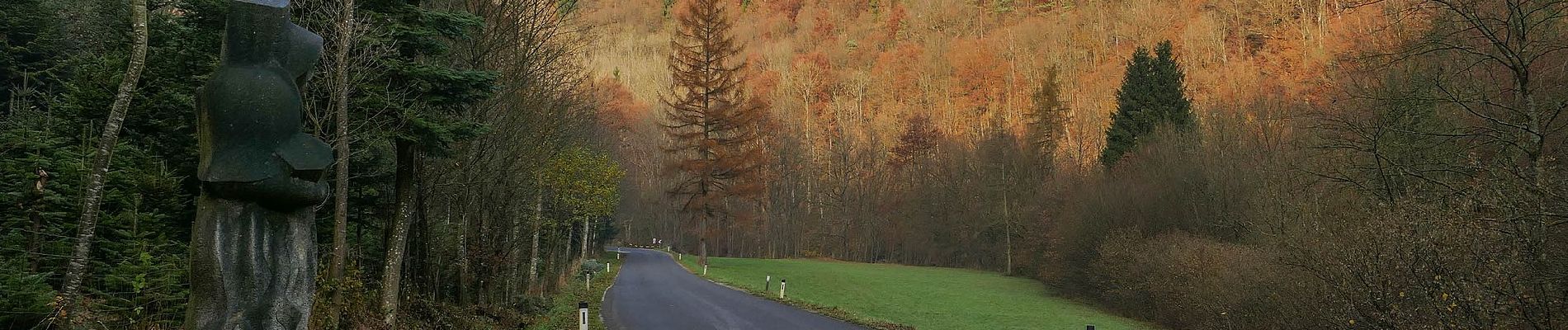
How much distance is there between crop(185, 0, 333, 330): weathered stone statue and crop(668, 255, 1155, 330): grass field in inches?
596

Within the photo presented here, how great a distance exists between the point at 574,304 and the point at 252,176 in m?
18.1

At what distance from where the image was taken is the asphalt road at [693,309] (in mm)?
17047

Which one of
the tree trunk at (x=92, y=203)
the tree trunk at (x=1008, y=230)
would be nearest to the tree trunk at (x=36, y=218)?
the tree trunk at (x=92, y=203)

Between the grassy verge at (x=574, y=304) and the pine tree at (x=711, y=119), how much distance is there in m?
10.1

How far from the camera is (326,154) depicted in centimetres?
446

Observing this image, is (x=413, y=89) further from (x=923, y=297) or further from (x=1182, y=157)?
(x=1182, y=157)

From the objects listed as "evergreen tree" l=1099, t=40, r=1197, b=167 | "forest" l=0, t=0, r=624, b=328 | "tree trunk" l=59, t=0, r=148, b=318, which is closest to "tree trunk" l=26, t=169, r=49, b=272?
"forest" l=0, t=0, r=624, b=328

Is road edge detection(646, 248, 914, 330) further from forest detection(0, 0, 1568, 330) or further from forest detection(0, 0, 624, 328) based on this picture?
forest detection(0, 0, 624, 328)

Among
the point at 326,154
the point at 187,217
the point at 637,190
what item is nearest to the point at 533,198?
the point at 187,217

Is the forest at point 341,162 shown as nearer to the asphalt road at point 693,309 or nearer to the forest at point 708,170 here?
the forest at point 708,170

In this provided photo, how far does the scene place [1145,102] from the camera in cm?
3847

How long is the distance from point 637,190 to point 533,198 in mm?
55495

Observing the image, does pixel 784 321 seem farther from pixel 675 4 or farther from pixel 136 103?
pixel 675 4

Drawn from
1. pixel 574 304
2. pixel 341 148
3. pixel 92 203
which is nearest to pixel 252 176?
pixel 92 203
